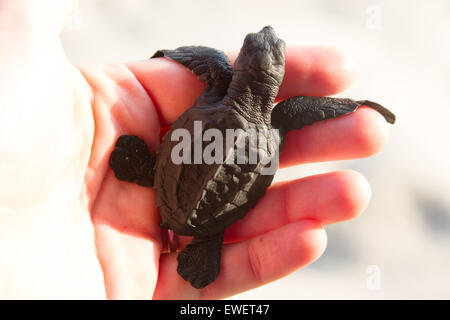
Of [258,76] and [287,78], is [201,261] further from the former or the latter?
[287,78]

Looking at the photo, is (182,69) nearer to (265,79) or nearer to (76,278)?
(265,79)

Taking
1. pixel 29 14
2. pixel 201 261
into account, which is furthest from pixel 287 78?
pixel 29 14

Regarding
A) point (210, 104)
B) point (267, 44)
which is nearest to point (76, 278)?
point (210, 104)

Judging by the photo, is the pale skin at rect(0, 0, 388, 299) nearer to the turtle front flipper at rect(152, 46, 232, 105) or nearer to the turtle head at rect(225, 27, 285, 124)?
the turtle front flipper at rect(152, 46, 232, 105)

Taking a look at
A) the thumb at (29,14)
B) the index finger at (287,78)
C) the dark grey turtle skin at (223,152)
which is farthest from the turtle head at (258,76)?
the thumb at (29,14)

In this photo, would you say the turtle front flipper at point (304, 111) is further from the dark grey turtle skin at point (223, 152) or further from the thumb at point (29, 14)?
the thumb at point (29, 14)

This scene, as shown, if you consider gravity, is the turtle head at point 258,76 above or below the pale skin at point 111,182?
above
